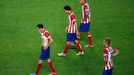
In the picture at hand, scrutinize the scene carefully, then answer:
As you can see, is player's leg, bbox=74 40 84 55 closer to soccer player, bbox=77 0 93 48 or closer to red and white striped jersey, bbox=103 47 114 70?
soccer player, bbox=77 0 93 48

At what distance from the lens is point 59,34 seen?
1588 centimetres

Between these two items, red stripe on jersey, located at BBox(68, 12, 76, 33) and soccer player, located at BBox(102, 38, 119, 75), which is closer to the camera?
soccer player, located at BBox(102, 38, 119, 75)

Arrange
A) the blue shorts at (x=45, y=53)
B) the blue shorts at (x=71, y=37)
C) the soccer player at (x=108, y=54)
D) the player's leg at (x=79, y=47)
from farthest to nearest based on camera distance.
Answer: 1. the player's leg at (x=79, y=47)
2. the blue shorts at (x=71, y=37)
3. the blue shorts at (x=45, y=53)
4. the soccer player at (x=108, y=54)

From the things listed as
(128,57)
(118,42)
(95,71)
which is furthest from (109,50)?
(118,42)

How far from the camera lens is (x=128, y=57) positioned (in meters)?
14.1

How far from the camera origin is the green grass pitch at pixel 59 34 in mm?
13484

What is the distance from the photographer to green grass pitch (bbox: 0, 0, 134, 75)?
1348 cm

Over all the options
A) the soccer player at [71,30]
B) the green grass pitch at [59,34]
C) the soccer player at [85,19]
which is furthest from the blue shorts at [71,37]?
the green grass pitch at [59,34]

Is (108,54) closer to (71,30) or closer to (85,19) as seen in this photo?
(71,30)

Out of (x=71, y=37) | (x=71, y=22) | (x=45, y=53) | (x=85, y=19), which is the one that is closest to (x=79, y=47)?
(x=71, y=37)

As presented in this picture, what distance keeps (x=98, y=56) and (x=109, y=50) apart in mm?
2782

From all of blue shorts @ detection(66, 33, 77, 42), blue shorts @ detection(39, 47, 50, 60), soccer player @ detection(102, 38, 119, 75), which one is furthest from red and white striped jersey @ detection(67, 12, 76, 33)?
soccer player @ detection(102, 38, 119, 75)

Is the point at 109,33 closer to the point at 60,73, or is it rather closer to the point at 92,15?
the point at 92,15

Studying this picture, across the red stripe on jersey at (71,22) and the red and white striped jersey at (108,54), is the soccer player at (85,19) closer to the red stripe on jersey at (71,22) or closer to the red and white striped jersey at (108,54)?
the red stripe on jersey at (71,22)
